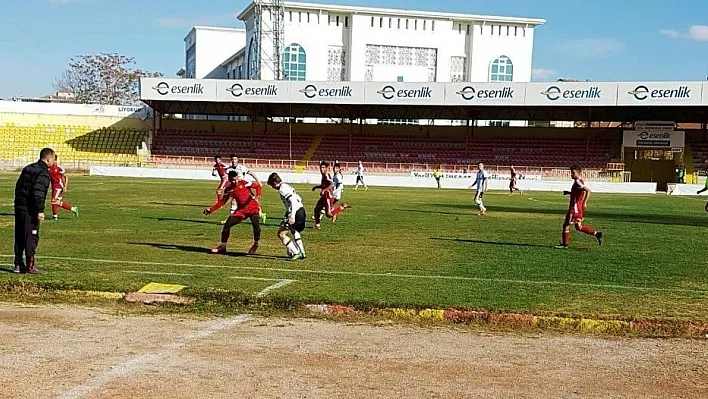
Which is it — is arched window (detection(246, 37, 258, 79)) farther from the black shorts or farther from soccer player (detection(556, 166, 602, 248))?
the black shorts

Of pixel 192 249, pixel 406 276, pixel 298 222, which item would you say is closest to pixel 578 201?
pixel 406 276

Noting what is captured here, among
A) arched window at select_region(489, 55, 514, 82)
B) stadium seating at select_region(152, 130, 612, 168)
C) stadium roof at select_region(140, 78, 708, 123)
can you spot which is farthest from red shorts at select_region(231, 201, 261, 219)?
arched window at select_region(489, 55, 514, 82)

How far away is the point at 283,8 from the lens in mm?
75875

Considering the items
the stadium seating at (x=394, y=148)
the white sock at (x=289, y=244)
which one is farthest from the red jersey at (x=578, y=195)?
the stadium seating at (x=394, y=148)

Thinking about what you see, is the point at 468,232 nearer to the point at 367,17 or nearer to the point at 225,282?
the point at 225,282

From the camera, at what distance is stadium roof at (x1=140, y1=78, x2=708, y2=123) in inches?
2233

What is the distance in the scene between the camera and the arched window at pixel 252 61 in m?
77.3

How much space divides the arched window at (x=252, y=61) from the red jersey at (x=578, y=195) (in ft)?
207

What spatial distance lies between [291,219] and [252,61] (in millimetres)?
68076

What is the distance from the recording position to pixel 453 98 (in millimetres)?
59500

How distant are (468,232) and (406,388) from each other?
45.4 ft

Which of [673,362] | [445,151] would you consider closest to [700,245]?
[673,362]

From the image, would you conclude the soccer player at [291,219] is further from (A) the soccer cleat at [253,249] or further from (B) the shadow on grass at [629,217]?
(B) the shadow on grass at [629,217]

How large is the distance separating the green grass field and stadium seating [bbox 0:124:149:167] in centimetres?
4250
